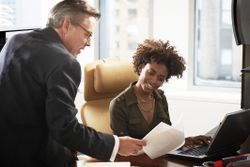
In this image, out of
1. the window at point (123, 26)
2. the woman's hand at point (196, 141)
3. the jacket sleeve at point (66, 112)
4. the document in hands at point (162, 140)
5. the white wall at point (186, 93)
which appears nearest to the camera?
the jacket sleeve at point (66, 112)

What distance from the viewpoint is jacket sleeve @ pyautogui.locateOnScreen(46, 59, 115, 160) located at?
4.91 ft

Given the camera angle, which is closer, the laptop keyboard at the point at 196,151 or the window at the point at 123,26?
the laptop keyboard at the point at 196,151

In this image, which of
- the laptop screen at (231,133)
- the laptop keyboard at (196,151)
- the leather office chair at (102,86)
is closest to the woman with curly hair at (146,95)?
the leather office chair at (102,86)

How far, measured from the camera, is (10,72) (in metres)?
1.62

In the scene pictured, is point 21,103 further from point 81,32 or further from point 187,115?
point 187,115

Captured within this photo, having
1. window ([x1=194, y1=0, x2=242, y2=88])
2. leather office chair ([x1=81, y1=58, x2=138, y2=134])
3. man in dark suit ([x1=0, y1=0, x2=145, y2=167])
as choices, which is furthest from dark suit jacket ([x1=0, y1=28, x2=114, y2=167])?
window ([x1=194, y1=0, x2=242, y2=88])

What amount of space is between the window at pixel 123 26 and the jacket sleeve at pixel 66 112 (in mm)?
2517

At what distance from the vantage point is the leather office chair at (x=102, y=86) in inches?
108

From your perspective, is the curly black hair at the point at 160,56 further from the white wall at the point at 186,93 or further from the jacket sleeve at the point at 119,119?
the white wall at the point at 186,93

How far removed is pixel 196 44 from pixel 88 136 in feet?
8.28

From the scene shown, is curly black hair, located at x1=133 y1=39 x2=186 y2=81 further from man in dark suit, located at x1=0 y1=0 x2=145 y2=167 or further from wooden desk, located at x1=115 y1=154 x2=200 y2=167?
man in dark suit, located at x1=0 y1=0 x2=145 y2=167

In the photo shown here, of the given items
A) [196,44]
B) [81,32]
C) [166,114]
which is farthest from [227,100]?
[81,32]

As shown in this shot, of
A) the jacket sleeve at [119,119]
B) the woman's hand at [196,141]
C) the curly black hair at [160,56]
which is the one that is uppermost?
the curly black hair at [160,56]

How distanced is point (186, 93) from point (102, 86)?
3.97ft
